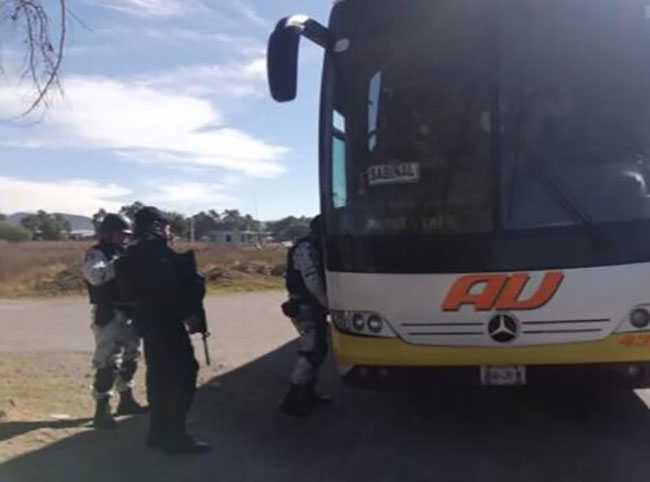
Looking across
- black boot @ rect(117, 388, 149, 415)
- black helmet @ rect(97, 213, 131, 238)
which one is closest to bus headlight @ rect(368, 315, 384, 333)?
black helmet @ rect(97, 213, 131, 238)

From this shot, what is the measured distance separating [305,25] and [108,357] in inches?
135

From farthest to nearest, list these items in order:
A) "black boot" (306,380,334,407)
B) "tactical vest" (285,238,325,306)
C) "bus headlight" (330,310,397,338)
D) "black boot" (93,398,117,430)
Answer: "black boot" (306,380,334,407) → "tactical vest" (285,238,325,306) → "black boot" (93,398,117,430) → "bus headlight" (330,310,397,338)

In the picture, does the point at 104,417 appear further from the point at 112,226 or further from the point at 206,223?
the point at 206,223

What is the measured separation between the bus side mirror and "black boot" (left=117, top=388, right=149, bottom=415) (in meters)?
3.46

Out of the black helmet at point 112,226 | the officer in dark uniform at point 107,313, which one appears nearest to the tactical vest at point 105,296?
the officer in dark uniform at point 107,313

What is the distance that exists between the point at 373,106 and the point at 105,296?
2.94 m

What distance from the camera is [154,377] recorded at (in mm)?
6426

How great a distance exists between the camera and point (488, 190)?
584 centimetres

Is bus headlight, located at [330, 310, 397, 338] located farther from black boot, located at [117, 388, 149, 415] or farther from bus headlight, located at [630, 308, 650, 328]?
black boot, located at [117, 388, 149, 415]

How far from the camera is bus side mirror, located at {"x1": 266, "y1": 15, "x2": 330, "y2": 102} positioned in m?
6.12

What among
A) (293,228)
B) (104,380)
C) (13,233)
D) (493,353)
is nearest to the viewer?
(493,353)

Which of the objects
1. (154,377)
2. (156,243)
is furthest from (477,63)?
(154,377)

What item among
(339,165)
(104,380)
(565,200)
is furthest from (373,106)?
(104,380)

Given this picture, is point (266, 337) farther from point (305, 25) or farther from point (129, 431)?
point (305, 25)
